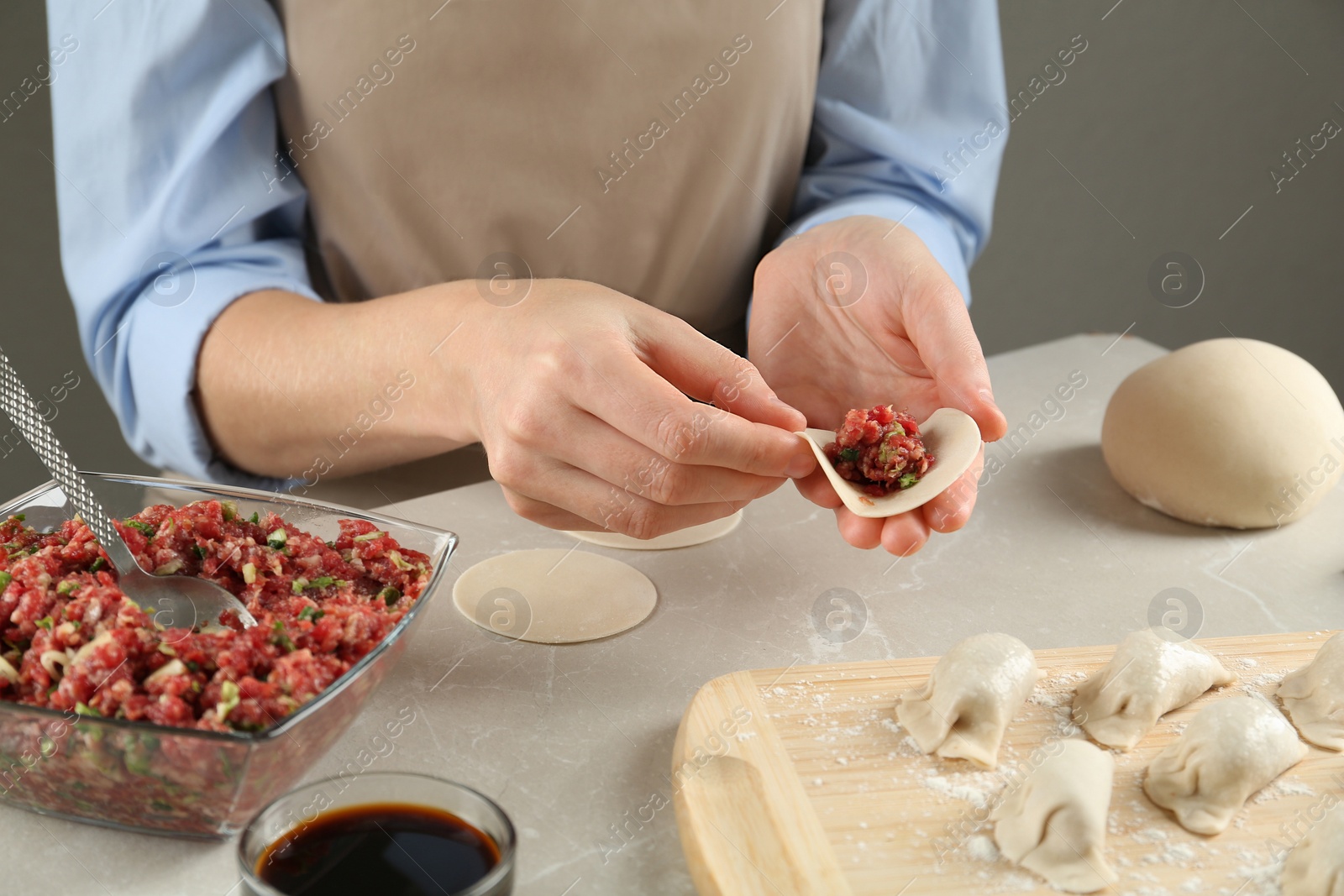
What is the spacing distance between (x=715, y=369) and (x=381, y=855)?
0.64 metres

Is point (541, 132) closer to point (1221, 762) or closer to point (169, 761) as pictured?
point (169, 761)

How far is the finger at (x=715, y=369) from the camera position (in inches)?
46.8

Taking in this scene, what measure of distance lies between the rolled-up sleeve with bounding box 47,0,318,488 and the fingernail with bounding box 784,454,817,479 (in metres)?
0.87

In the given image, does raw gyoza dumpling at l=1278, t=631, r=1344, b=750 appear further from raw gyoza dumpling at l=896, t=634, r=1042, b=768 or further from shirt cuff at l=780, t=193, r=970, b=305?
shirt cuff at l=780, t=193, r=970, b=305

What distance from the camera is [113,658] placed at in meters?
0.84

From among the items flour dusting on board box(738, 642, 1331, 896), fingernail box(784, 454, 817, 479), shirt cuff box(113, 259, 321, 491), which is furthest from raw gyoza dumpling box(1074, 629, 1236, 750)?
shirt cuff box(113, 259, 321, 491)

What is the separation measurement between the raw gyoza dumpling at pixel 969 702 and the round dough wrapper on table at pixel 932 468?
19 centimetres

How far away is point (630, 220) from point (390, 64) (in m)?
0.46

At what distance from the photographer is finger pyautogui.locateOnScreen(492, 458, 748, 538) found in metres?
1.20

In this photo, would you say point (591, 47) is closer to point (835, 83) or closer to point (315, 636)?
point (835, 83)

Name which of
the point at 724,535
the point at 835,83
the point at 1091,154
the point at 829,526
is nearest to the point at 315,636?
the point at 724,535

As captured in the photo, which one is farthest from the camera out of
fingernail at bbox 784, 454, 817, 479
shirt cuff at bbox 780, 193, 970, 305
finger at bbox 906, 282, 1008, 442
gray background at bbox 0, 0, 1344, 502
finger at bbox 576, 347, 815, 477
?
gray background at bbox 0, 0, 1344, 502

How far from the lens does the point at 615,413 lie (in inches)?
43.4

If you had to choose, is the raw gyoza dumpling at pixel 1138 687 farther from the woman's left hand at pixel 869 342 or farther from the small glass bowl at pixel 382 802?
the small glass bowl at pixel 382 802
